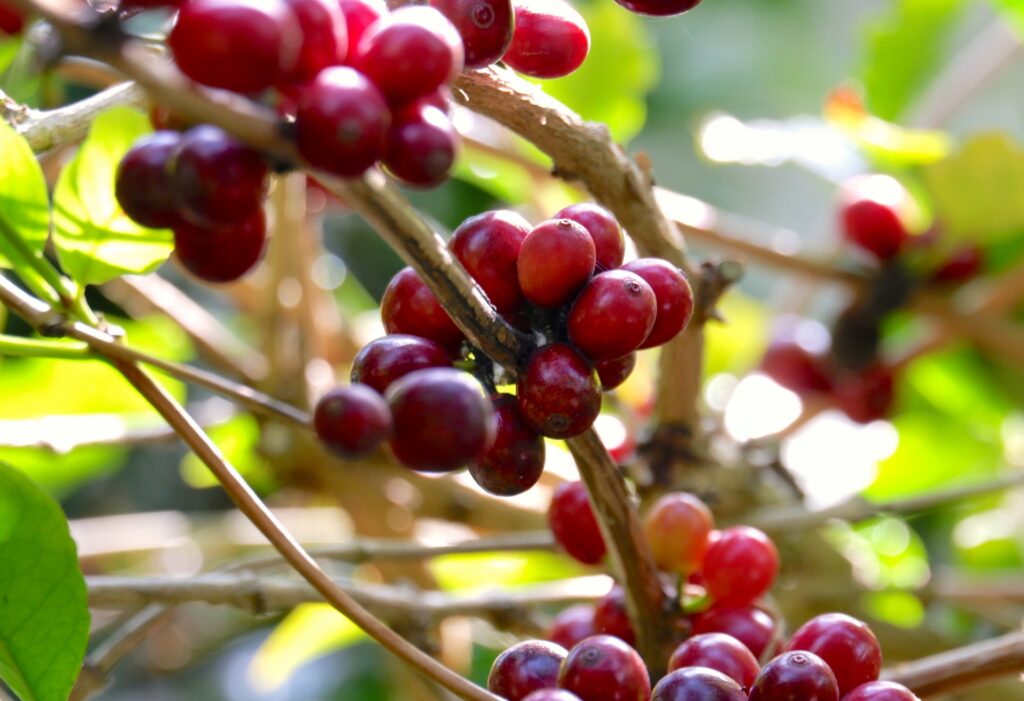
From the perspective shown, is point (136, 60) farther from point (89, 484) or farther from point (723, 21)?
point (723, 21)

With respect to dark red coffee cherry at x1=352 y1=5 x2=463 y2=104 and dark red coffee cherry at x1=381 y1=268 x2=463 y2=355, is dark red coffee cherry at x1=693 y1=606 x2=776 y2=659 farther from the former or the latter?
dark red coffee cherry at x1=352 y1=5 x2=463 y2=104

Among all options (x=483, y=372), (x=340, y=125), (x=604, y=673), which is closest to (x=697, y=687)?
(x=604, y=673)

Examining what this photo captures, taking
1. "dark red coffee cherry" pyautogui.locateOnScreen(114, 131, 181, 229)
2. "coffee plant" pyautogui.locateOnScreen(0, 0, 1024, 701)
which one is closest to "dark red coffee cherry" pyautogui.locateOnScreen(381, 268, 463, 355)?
"coffee plant" pyautogui.locateOnScreen(0, 0, 1024, 701)

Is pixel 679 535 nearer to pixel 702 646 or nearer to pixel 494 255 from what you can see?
pixel 702 646

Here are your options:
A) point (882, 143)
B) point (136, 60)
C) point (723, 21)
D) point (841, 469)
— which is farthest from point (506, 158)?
point (723, 21)

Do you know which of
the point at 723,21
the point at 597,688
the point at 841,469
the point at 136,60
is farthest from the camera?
the point at 723,21

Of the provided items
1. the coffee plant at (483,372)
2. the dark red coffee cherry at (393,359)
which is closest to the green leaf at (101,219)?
the coffee plant at (483,372)

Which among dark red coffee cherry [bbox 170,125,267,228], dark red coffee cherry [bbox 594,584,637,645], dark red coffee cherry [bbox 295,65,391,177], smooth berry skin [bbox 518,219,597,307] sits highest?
smooth berry skin [bbox 518,219,597,307]

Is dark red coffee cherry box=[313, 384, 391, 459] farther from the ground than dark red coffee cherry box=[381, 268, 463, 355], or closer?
closer
